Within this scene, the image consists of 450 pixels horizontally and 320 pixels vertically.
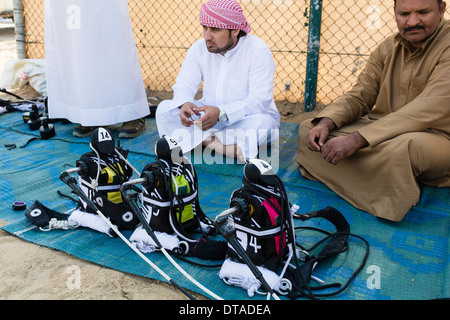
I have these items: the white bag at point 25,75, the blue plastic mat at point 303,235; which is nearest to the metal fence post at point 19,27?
the white bag at point 25,75

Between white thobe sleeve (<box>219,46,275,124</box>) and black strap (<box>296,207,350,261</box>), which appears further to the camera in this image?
white thobe sleeve (<box>219,46,275,124</box>)

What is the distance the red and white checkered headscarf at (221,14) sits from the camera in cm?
296

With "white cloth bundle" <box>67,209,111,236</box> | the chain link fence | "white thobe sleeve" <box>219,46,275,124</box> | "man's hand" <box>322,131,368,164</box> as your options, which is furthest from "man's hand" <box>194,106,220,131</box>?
the chain link fence

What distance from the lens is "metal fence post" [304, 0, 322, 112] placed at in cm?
440

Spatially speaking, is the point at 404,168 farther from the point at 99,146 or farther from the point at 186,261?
the point at 99,146

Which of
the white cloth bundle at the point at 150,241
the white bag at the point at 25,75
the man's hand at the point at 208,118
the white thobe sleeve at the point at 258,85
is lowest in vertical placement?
the white cloth bundle at the point at 150,241

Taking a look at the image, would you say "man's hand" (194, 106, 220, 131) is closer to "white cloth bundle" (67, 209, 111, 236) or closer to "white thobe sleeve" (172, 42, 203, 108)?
"white thobe sleeve" (172, 42, 203, 108)

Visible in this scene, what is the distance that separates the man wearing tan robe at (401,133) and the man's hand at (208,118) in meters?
0.68

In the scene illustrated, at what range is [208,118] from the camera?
9.92 feet

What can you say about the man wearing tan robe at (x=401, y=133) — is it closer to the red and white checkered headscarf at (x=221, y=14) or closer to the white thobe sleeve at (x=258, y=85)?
the white thobe sleeve at (x=258, y=85)

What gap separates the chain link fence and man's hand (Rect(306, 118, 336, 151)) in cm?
197

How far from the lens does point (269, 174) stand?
1.78 m

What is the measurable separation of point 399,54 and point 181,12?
3.25 meters

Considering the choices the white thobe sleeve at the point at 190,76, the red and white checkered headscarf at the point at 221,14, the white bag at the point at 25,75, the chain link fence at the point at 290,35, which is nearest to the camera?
the red and white checkered headscarf at the point at 221,14
